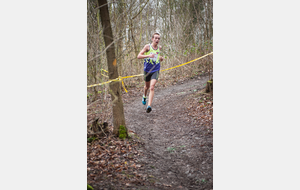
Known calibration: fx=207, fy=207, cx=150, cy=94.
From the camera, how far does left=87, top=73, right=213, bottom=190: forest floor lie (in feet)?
7.95

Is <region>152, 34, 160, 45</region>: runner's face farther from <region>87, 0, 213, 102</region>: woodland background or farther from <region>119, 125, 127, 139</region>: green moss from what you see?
<region>87, 0, 213, 102</region>: woodland background

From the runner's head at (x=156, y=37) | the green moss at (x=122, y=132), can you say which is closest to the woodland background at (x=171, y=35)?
the runner's head at (x=156, y=37)

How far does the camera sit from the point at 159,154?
3209mm

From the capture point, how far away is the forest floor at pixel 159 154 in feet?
7.95

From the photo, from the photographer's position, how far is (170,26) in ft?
31.9

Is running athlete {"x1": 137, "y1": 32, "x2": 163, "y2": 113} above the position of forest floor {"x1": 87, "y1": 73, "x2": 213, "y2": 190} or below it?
above

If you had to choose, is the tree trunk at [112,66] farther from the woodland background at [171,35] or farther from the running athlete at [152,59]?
the woodland background at [171,35]

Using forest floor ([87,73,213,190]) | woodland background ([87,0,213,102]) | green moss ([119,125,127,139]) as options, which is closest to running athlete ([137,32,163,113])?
forest floor ([87,73,213,190])

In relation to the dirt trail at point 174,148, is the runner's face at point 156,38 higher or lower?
higher

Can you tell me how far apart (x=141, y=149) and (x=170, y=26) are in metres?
7.72
